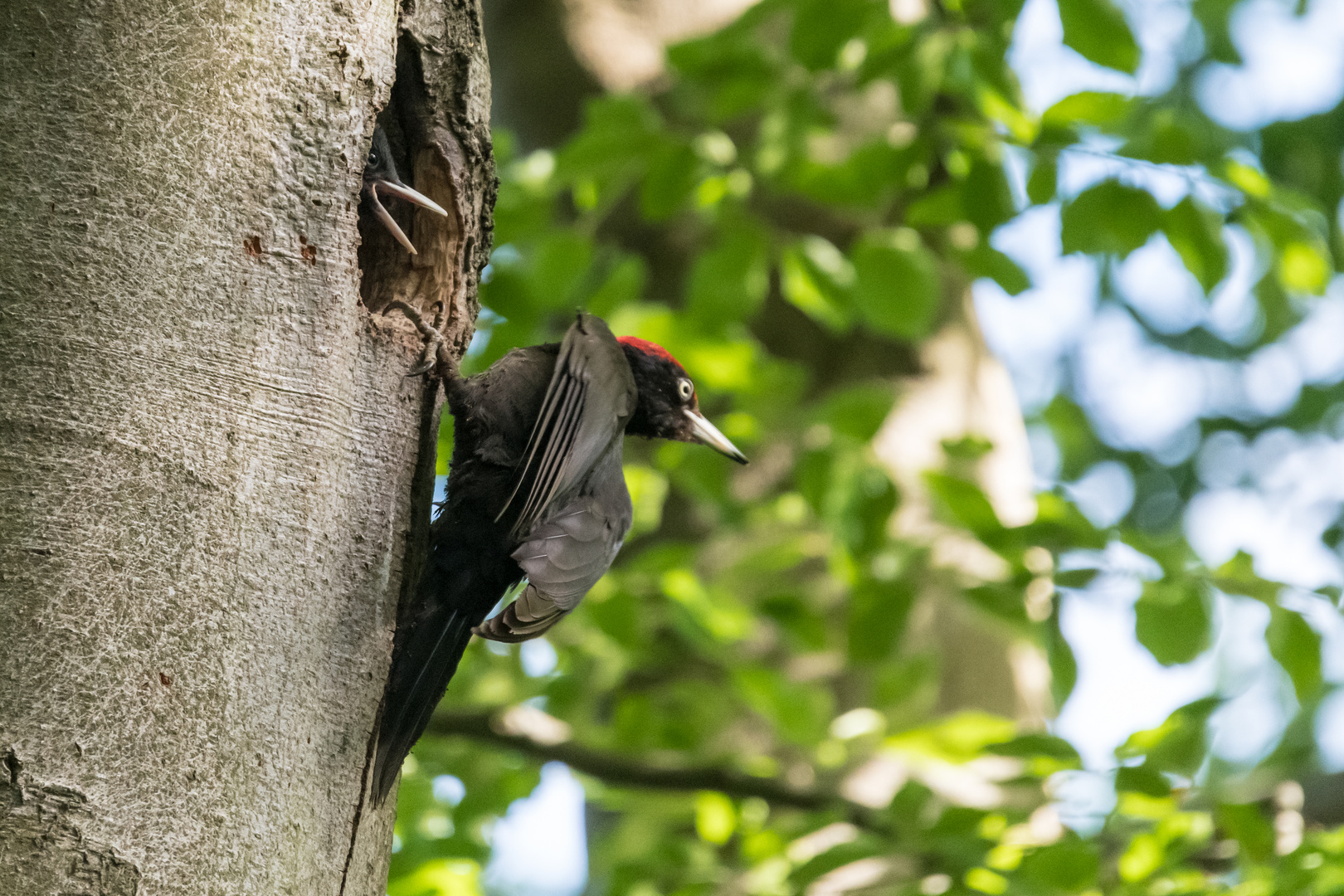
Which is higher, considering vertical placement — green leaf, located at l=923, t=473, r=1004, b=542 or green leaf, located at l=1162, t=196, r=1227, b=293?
green leaf, located at l=1162, t=196, r=1227, b=293

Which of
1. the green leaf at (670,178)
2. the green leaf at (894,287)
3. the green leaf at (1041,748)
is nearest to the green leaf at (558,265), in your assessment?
the green leaf at (670,178)

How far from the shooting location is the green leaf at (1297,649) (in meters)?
2.37

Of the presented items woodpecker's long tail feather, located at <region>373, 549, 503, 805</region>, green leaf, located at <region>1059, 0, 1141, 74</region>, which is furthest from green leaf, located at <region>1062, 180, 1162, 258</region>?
woodpecker's long tail feather, located at <region>373, 549, 503, 805</region>

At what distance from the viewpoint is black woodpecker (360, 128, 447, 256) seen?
1.61 m

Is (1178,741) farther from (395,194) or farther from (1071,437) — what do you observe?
(1071,437)

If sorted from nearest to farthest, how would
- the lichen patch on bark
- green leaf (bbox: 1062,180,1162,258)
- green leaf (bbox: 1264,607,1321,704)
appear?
the lichen patch on bark → green leaf (bbox: 1264,607,1321,704) → green leaf (bbox: 1062,180,1162,258)

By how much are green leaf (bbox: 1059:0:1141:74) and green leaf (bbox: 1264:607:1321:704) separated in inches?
50.3

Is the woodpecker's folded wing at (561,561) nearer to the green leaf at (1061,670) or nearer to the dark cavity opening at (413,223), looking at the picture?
the dark cavity opening at (413,223)

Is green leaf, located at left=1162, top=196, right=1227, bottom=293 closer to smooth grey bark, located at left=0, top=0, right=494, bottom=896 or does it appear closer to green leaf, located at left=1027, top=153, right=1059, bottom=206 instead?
green leaf, located at left=1027, top=153, right=1059, bottom=206

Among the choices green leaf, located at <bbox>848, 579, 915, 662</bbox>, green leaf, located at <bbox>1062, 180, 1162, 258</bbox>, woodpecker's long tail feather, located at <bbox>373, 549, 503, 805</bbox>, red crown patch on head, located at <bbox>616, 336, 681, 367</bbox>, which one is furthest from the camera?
green leaf, located at <bbox>848, 579, 915, 662</bbox>

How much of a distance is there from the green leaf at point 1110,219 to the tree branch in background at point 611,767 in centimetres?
151

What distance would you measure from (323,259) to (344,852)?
0.73 meters

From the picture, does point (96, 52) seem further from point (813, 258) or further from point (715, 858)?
point (715, 858)

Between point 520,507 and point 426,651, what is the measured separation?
37 centimetres
